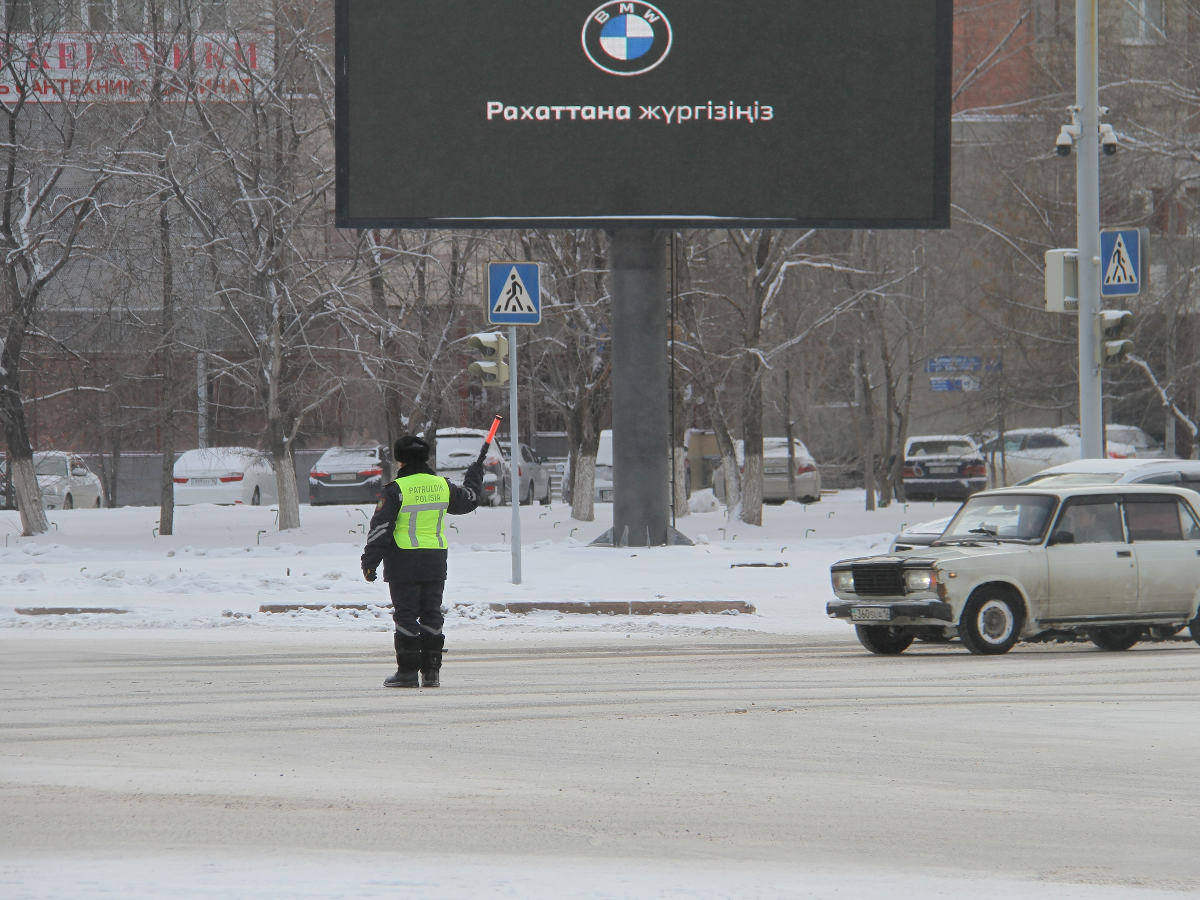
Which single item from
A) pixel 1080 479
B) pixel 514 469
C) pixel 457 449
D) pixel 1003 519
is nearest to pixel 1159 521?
pixel 1003 519

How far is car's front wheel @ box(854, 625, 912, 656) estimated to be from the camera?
562 inches

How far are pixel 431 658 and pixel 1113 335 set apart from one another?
11973 mm

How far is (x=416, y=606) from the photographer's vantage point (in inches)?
449

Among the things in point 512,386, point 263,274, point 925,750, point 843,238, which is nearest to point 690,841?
point 925,750

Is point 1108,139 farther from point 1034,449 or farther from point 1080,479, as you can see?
point 1034,449

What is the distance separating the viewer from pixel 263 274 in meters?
26.8

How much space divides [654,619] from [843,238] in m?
20.8

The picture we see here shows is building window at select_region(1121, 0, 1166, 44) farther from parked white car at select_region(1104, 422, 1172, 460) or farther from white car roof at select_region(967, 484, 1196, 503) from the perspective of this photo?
white car roof at select_region(967, 484, 1196, 503)

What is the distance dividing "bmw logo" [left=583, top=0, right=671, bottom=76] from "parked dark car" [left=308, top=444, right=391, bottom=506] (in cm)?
1648

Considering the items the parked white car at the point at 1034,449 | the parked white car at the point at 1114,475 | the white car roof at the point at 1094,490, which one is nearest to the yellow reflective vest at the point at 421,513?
the white car roof at the point at 1094,490

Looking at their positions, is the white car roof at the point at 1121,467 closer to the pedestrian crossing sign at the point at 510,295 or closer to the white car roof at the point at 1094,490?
the white car roof at the point at 1094,490

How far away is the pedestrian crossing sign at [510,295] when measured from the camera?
18000 millimetres

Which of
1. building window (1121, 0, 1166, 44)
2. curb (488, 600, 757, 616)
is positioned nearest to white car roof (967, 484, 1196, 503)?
curb (488, 600, 757, 616)

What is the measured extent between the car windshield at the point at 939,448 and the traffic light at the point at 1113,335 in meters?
20.3
